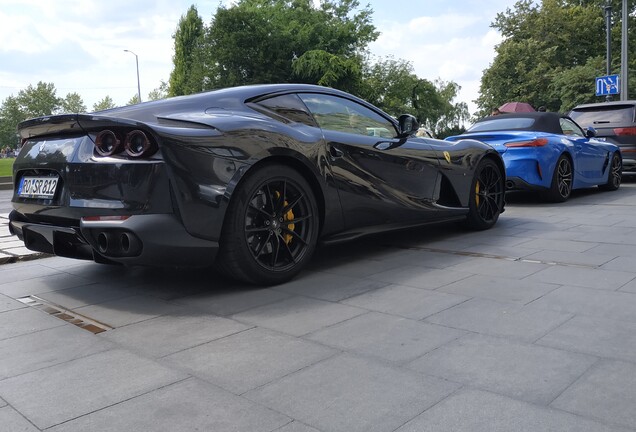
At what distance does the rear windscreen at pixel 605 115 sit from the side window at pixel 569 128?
9.76 feet

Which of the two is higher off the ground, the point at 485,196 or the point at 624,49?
the point at 624,49

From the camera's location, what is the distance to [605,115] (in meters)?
11.6

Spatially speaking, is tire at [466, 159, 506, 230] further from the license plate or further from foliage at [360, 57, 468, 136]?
foliage at [360, 57, 468, 136]

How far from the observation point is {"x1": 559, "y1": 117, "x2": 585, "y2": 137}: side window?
872 centimetres

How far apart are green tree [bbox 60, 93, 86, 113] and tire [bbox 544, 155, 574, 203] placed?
100 meters

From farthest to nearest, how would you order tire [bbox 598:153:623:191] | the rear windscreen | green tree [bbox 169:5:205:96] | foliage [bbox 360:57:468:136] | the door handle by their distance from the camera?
green tree [bbox 169:5:205:96]
foliage [bbox 360:57:468:136]
the rear windscreen
tire [bbox 598:153:623:191]
the door handle

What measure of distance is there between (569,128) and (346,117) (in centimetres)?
571

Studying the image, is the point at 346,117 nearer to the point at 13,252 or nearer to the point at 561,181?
the point at 13,252

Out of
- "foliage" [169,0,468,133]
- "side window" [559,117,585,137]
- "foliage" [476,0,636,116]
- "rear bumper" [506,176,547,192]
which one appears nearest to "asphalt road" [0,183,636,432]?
"rear bumper" [506,176,547,192]

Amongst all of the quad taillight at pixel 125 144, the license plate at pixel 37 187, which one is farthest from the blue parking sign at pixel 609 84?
the license plate at pixel 37 187

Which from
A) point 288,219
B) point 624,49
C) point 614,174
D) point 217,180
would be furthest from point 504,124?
point 624,49

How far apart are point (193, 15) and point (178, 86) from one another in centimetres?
894

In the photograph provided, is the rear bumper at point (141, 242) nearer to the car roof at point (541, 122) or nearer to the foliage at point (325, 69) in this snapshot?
the car roof at point (541, 122)

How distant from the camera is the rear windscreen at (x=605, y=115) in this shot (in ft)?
37.2
